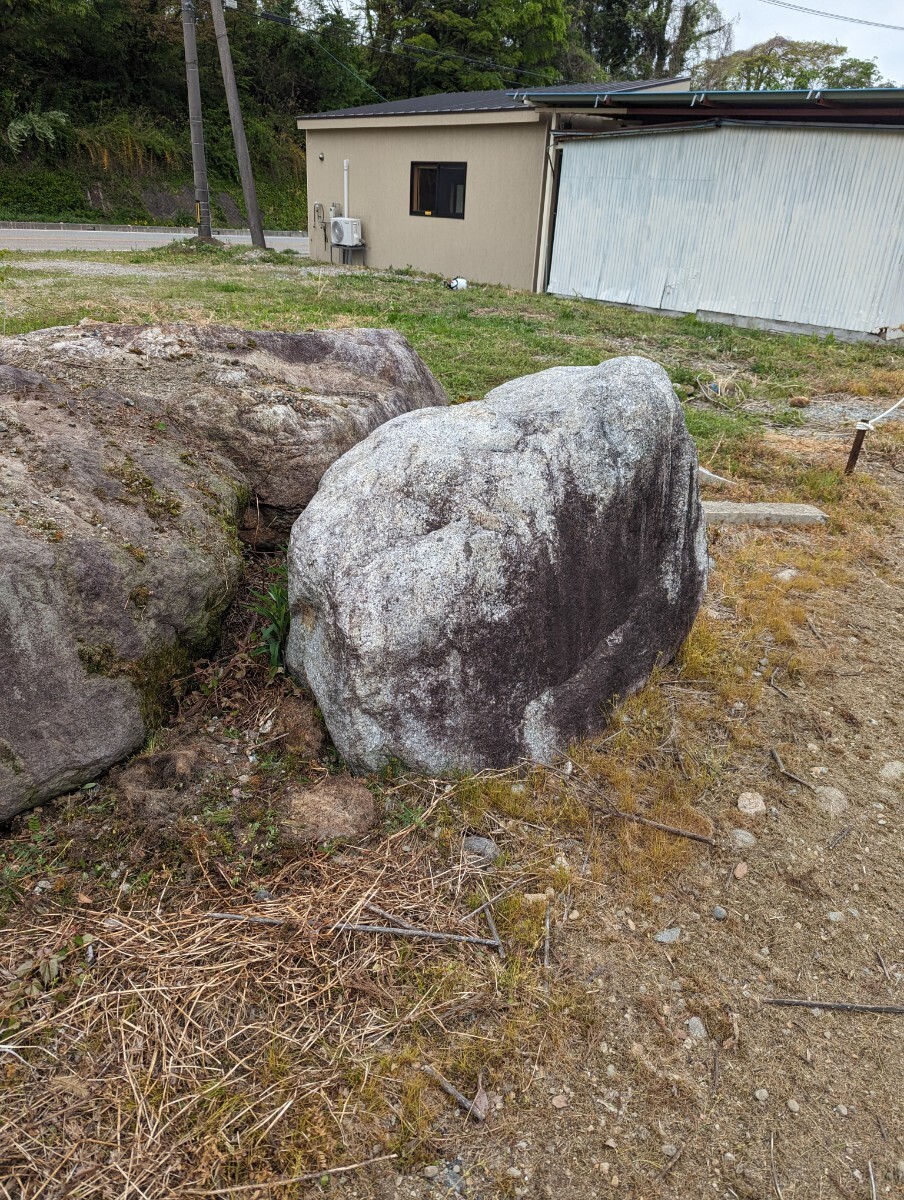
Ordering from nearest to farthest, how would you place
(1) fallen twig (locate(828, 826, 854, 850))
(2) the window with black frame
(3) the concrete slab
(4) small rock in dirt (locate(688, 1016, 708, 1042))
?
(4) small rock in dirt (locate(688, 1016, 708, 1042))
(1) fallen twig (locate(828, 826, 854, 850))
(3) the concrete slab
(2) the window with black frame

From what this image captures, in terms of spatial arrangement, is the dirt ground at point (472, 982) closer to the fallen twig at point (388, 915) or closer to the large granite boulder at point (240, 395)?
the fallen twig at point (388, 915)

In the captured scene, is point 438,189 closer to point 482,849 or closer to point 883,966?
point 482,849

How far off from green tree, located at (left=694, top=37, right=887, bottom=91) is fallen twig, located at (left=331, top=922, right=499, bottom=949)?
144ft

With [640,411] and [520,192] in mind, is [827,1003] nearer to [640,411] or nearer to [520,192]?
[640,411]

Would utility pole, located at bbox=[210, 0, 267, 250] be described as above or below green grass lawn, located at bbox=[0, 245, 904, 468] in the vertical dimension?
above

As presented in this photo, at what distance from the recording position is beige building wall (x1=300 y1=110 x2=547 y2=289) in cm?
1544

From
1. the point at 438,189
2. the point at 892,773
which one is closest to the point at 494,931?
the point at 892,773

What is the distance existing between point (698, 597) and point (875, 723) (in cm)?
90

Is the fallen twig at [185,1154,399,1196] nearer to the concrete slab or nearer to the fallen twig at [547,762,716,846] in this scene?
the fallen twig at [547,762,716,846]

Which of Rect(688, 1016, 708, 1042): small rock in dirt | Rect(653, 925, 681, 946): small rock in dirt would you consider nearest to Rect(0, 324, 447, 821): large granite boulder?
Rect(653, 925, 681, 946): small rock in dirt

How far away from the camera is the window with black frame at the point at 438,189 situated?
1691 centimetres

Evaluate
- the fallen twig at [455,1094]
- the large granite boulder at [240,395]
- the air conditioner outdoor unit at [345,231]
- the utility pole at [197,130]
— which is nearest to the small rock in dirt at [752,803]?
the fallen twig at [455,1094]

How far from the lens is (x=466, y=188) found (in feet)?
54.2

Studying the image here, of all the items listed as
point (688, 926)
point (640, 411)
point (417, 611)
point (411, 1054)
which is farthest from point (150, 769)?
point (640, 411)
